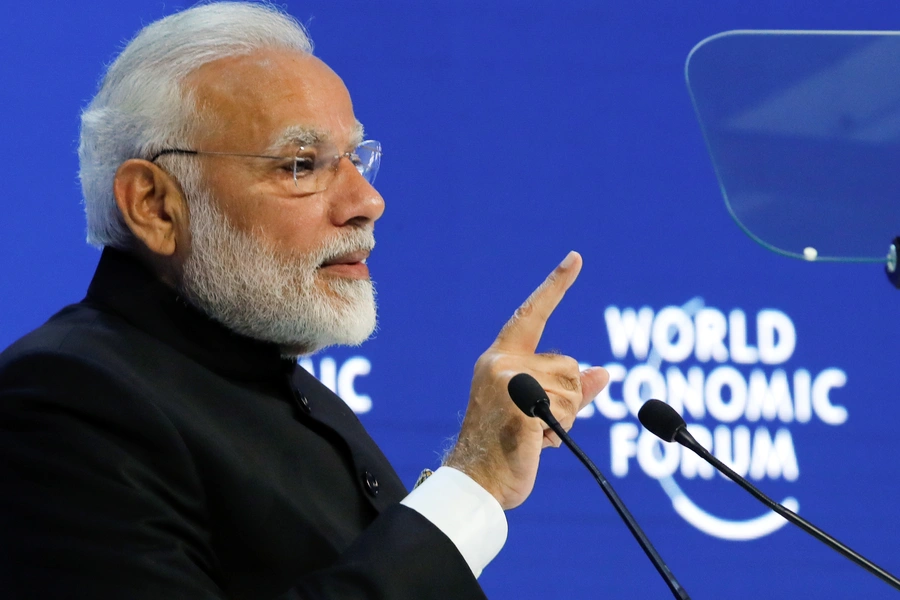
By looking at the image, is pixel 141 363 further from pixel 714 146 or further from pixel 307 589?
pixel 714 146

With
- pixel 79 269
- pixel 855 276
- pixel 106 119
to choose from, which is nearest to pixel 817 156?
pixel 855 276

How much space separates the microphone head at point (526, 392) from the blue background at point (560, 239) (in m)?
1.45

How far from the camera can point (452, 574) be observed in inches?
49.2

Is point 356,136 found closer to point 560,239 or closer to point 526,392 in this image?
point 526,392

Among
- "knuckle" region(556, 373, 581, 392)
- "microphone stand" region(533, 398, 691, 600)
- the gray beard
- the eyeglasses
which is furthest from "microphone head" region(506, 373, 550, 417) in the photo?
the eyeglasses

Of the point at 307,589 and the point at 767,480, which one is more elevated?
the point at 767,480

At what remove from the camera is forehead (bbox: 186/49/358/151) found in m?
1.62

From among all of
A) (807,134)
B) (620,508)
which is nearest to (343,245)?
(620,508)

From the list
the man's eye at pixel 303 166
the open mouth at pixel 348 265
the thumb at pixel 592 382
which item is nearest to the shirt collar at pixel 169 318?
the open mouth at pixel 348 265

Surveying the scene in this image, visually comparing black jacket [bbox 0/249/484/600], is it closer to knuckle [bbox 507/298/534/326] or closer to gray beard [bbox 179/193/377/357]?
gray beard [bbox 179/193/377/357]

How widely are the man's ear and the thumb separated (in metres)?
0.68

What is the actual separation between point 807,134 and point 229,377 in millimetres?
1347

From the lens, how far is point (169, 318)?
1.52 meters

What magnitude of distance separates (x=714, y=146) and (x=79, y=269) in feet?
5.49
